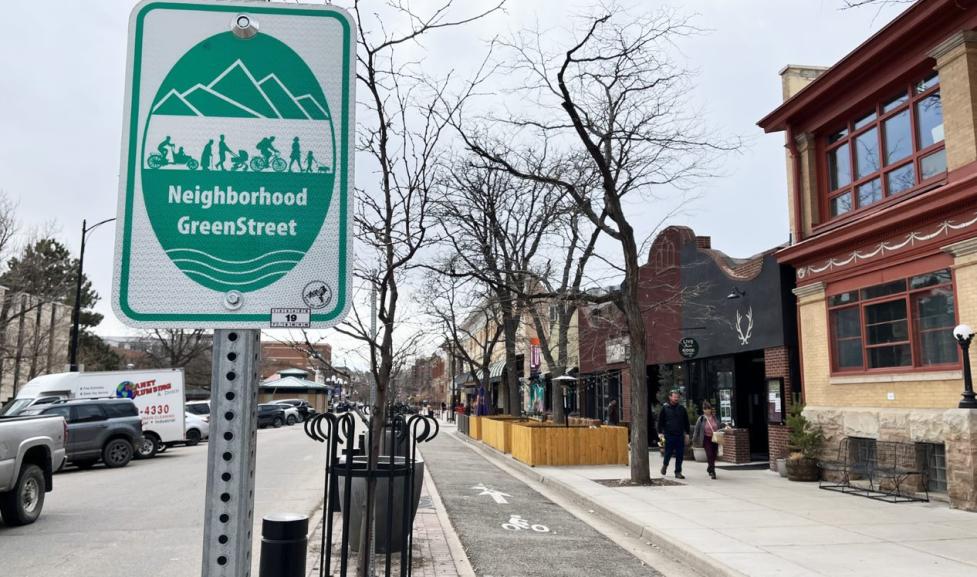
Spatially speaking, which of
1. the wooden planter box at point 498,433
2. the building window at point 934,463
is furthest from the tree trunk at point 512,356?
the building window at point 934,463

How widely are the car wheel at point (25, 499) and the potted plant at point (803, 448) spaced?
13302mm

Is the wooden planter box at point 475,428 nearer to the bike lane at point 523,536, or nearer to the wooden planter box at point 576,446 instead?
the wooden planter box at point 576,446

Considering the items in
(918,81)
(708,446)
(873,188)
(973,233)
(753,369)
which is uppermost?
(918,81)

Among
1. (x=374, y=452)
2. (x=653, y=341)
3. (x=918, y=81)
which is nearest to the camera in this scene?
(x=374, y=452)

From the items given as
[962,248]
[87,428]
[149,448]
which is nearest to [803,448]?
[962,248]

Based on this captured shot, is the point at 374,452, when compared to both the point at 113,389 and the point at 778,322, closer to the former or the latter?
the point at 778,322

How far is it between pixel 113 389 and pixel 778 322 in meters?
19.4

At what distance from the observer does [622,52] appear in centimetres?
1398

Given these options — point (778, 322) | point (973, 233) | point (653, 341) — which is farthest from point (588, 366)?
point (973, 233)

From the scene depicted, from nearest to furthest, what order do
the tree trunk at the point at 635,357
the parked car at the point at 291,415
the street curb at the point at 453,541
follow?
the street curb at the point at 453,541 → the tree trunk at the point at 635,357 → the parked car at the point at 291,415

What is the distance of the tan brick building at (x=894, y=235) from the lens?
473 inches

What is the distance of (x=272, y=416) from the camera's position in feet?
151

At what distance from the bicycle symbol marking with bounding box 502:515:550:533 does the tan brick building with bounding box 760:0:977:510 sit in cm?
637

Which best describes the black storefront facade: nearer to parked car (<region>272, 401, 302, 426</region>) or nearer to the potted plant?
the potted plant
